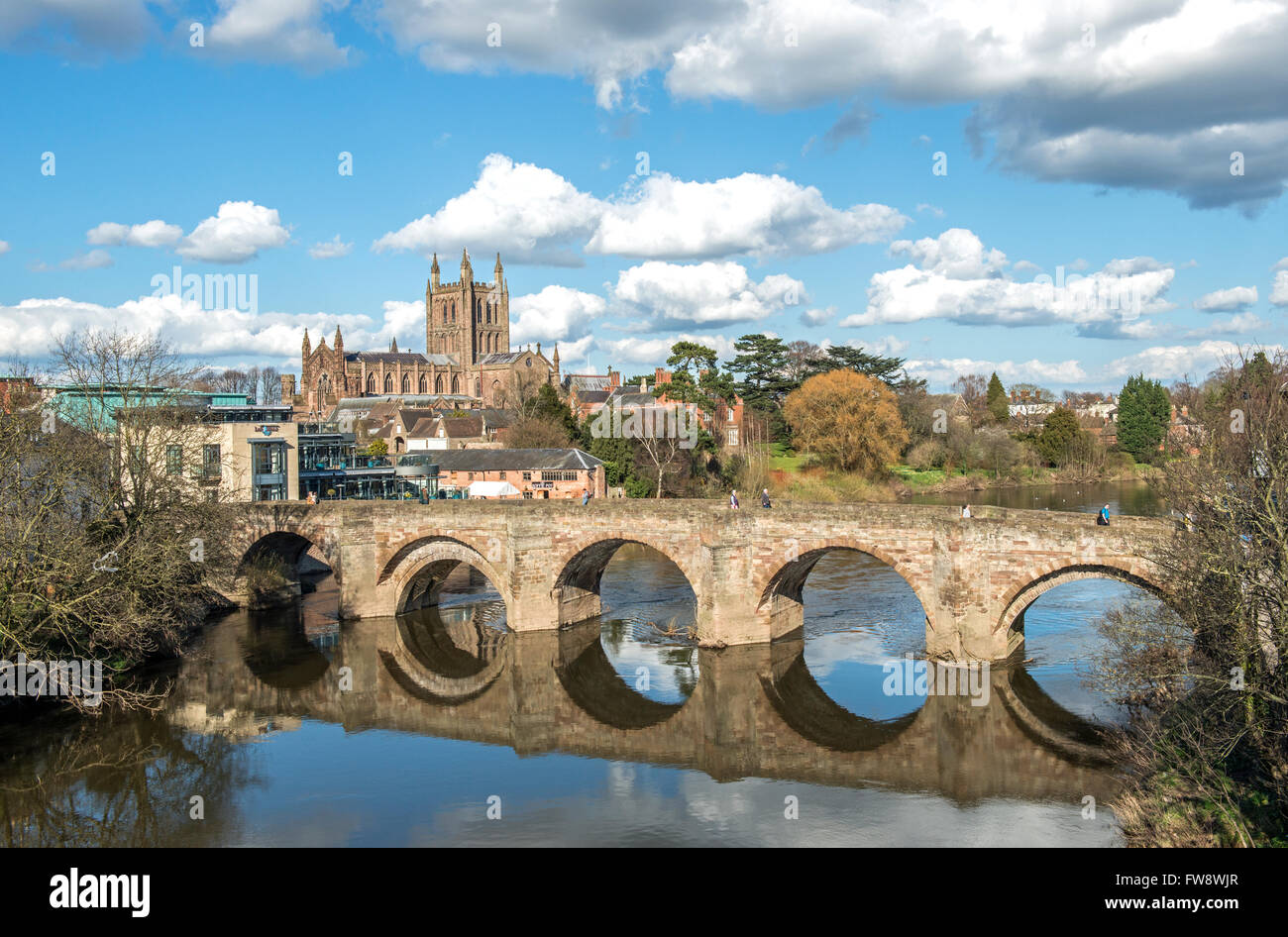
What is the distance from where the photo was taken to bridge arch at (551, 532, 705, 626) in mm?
32906

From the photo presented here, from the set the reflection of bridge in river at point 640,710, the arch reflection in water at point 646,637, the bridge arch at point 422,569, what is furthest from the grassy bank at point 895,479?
the reflection of bridge in river at point 640,710

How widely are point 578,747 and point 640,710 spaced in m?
3.37

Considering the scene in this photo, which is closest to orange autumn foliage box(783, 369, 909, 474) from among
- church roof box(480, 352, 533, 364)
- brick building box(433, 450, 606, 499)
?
brick building box(433, 450, 606, 499)

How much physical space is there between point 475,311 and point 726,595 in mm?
136607

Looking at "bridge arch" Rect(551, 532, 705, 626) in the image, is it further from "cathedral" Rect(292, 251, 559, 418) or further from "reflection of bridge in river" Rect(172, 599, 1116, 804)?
"cathedral" Rect(292, 251, 559, 418)

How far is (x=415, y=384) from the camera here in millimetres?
149125

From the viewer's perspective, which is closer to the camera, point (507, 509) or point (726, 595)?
point (726, 595)

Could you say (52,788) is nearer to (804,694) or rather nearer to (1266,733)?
(804,694)

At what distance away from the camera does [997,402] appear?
103000mm

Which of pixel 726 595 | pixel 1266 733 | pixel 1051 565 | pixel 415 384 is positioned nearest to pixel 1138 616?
pixel 1051 565

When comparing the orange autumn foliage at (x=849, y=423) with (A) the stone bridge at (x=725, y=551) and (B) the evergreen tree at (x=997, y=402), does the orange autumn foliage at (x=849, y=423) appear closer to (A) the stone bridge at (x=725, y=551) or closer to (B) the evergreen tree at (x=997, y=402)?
(B) the evergreen tree at (x=997, y=402)

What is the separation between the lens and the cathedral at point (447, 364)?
5507 inches

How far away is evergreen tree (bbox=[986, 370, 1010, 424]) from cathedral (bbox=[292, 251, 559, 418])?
5838 cm
